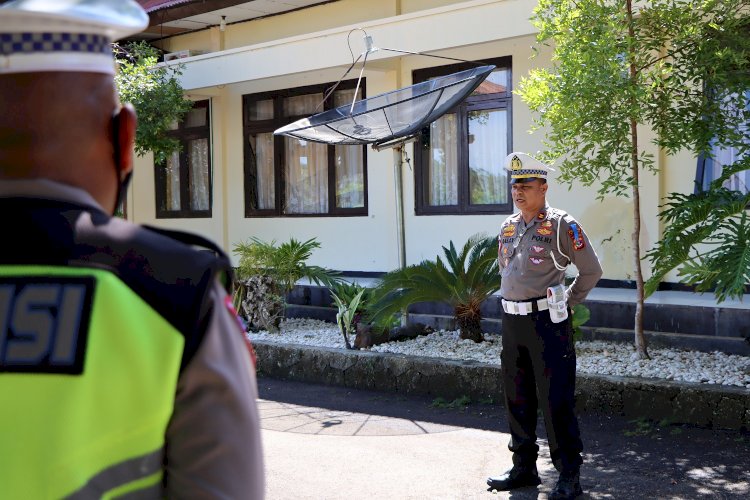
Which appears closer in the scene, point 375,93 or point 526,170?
point 526,170

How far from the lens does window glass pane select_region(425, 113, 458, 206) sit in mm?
13180

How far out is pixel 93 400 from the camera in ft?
4.54

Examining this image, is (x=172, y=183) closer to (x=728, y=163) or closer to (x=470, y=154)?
(x=470, y=154)

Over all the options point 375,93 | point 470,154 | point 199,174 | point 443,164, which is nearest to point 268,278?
point 443,164

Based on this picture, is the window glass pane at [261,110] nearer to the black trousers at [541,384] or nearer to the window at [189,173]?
the window at [189,173]

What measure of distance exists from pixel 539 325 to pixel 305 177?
973cm

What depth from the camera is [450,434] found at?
7516mm

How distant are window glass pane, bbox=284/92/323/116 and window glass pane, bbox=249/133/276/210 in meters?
0.67

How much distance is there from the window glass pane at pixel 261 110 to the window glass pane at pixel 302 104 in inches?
15.0

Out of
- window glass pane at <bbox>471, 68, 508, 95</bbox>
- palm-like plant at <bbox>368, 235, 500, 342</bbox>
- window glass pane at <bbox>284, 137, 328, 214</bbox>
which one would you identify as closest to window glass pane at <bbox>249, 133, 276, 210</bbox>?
window glass pane at <bbox>284, 137, 328, 214</bbox>

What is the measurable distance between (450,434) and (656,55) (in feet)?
14.2

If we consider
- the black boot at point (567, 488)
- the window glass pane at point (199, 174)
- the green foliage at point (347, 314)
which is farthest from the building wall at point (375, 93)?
the black boot at point (567, 488)

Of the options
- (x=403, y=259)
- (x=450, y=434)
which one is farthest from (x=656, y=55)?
(x=450, y=434)

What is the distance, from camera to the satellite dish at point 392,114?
387 inches
